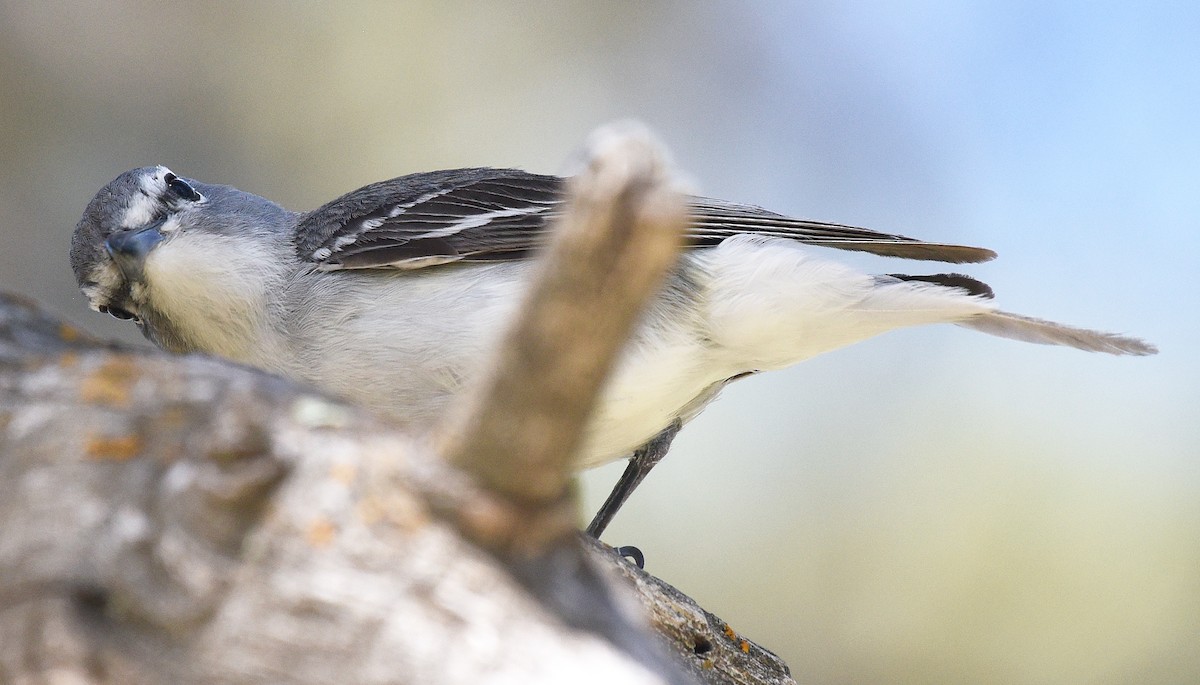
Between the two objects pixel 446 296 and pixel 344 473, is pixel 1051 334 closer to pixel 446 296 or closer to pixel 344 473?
pixel 446 296

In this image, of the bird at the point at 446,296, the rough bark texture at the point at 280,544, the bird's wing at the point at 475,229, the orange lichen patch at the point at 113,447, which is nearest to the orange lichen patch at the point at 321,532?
the rough bark texture at the point at 280,544

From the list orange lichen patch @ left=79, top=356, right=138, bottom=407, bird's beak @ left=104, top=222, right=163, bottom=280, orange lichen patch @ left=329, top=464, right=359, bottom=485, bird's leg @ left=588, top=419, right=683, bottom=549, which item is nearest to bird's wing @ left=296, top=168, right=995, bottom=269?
bird's beak @ left=104, top=222, right=163, bottom=280

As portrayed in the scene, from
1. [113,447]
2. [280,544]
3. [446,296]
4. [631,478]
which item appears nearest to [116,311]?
[446,296]

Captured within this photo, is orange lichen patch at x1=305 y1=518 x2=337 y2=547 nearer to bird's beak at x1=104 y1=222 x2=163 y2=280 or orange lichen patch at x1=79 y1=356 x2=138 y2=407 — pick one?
orange lichen patch at x1=79 y1=356 x2=138 y2=407

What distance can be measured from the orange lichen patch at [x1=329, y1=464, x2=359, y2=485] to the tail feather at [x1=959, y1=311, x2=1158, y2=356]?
7.26 feet

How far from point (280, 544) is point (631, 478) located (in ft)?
7.20

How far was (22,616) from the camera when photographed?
52.3 inches

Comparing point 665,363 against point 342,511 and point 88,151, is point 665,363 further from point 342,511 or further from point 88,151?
point 88,151

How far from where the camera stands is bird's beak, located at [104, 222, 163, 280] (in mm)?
2838

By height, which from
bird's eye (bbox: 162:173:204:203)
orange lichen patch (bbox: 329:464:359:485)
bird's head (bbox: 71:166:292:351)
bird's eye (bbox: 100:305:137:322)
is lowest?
bird's eye (bbox: 100:305:137:322)

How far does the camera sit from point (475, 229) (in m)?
3.08

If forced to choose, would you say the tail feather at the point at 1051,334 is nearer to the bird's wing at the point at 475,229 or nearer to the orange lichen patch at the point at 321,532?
the bird's wing at the point at 475,229

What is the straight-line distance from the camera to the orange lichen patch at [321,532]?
121 cm

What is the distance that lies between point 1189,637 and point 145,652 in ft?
19.6
